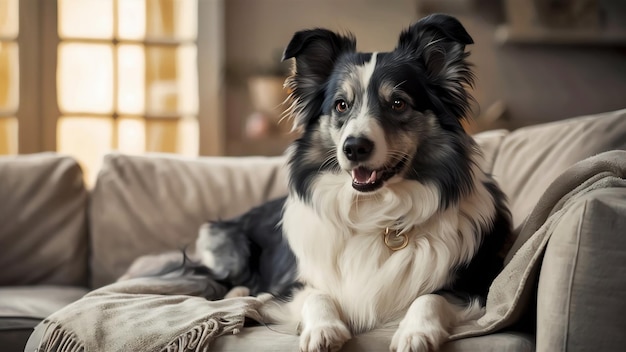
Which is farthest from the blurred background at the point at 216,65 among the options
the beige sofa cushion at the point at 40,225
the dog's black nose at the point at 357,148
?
the dog's black nose at the point at 357,148

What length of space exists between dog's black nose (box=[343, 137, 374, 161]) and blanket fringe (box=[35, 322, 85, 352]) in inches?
33.2

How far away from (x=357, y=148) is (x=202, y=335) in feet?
2.01

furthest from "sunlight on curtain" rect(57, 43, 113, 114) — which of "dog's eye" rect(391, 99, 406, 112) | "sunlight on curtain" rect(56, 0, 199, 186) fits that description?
"dog's eye" rect(391, 99, 406, 112)

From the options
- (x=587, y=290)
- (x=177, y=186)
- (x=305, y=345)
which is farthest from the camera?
(x=177, y=186)

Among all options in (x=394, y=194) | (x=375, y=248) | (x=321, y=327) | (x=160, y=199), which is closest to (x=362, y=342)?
(x=321, y=327)

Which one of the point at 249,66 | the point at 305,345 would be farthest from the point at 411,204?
the point at 249,66

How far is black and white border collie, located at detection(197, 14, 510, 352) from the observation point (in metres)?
1.83

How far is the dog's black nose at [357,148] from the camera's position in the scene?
5.84ft

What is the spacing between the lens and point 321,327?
5.27ft

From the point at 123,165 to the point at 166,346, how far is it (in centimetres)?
139

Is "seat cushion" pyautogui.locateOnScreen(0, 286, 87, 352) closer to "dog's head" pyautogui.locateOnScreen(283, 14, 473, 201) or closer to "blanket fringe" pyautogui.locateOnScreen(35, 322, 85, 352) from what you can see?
"blanket fringe" pyautogui.locateOnScreen(35, 322, 85, 352)

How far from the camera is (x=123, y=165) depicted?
2898 millimetres

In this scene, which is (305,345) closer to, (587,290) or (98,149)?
(587,290)

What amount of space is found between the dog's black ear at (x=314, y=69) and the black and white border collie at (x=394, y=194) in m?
0.04
